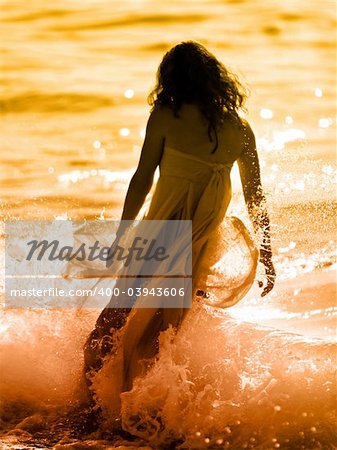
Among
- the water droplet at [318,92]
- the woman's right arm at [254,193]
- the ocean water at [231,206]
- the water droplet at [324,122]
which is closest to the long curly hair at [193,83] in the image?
the woman's right arm at [254,193]

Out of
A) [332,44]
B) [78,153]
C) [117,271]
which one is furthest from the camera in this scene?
[332,44]

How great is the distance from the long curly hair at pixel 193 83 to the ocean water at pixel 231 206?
0.64m

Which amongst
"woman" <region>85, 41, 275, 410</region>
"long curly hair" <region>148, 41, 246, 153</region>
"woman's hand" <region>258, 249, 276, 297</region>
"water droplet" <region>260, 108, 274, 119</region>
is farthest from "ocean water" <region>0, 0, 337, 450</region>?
"long curly hair" <region>148, 41, 246, 153</region>

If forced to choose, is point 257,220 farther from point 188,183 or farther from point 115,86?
point 115,86

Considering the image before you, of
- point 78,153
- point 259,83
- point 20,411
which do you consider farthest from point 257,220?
point 259,83

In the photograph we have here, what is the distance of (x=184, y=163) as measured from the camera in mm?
4125

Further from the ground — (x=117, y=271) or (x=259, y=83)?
(x=117, y=271)

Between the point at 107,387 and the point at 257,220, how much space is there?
3.87ft

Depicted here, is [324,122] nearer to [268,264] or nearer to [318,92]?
[318,92]

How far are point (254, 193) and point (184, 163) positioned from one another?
0.52 metres

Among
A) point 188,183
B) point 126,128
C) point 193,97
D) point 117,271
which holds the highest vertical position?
point 193,97

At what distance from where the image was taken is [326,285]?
678 centimetres

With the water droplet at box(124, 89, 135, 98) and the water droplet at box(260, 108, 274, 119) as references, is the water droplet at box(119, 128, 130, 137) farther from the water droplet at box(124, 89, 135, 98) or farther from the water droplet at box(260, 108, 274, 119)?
the water droplet at box(260, 108, 274, 119)

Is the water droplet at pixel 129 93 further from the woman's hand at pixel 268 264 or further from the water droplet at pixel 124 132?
the woman's hand at pixel 268 264
